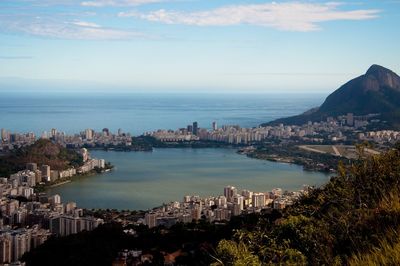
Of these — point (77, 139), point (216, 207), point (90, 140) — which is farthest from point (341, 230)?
point (90, 140)

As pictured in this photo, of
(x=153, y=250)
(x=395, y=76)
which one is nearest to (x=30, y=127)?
(x=395, y=76)

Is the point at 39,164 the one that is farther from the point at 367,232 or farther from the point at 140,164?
the point at 367,232

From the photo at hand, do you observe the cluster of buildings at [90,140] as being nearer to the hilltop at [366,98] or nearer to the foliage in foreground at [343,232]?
the hilltop at [366,98]

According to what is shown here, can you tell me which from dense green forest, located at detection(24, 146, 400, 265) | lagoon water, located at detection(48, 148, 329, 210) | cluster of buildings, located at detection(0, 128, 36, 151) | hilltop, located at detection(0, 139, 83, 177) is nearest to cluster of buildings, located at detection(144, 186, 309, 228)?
lagoon water, located at detection(48, 148, 329, 210)

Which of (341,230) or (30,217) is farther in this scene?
(30,217)

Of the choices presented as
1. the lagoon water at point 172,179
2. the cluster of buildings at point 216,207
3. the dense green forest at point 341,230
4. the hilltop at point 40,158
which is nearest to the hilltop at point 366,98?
the lagoon water at point 172,179

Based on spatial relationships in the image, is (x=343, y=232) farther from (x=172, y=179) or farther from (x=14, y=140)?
(x=14, y=140)

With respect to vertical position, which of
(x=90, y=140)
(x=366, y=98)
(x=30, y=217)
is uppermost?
(x=366, y=98)
